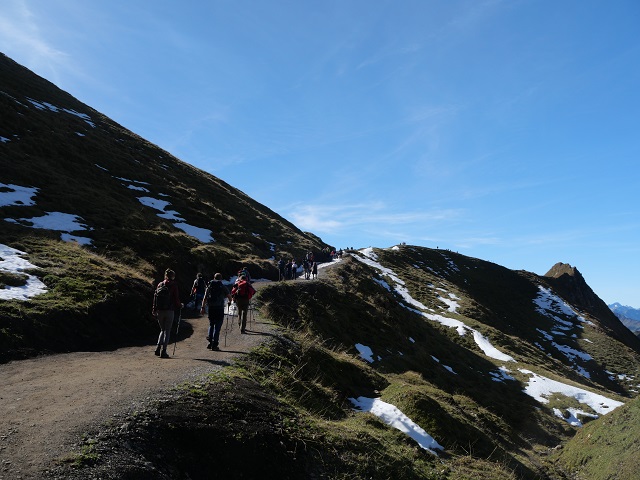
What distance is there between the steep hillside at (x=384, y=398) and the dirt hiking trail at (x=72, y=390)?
1.90 feet

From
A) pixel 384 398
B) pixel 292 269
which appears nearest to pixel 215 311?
pixel 384 398

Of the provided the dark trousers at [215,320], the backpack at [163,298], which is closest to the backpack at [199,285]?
the dark trousers at [215,320]

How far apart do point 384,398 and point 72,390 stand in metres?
10.4

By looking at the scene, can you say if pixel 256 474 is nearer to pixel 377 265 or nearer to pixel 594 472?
pixel 594 472

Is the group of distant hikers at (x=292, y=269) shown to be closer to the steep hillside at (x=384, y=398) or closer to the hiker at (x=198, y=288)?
the steep hillside at (x=384, y=398)

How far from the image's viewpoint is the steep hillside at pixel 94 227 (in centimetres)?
1423

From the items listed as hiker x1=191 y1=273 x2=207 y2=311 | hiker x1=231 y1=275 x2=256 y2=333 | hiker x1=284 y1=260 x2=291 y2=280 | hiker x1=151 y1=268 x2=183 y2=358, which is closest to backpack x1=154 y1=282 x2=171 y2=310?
hiker x1=151 y1=268 x2=183 y2=358

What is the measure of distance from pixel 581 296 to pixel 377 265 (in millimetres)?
69254

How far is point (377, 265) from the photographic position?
70.4 m

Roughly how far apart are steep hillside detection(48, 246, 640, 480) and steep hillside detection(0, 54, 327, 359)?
635 cm

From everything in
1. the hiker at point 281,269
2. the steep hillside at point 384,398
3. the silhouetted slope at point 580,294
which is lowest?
the steep hillside at point 384,398

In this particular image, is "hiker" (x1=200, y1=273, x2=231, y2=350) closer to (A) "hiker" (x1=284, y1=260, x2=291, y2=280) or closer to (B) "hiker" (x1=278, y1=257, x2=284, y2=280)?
(B) "hiker" (x1=278, y1=257, x2=284, y2=280)

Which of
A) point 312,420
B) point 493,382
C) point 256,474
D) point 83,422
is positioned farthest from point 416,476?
point 493,382

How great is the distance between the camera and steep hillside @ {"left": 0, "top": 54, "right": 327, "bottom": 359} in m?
14.2
